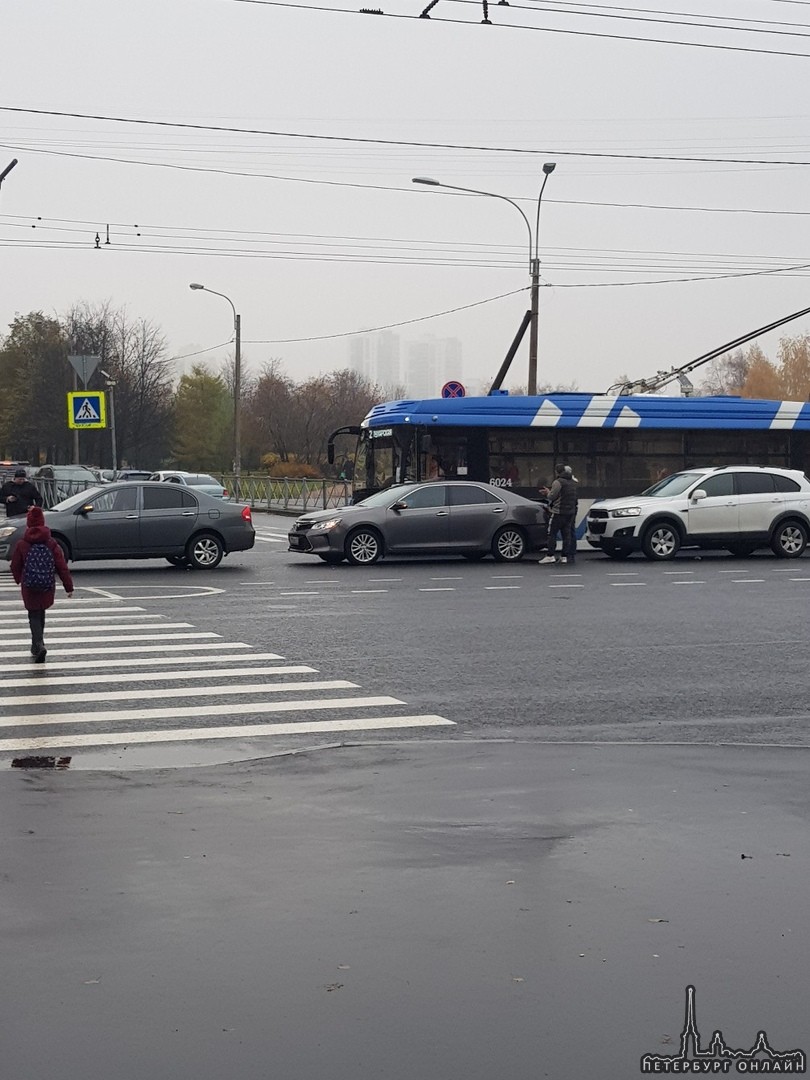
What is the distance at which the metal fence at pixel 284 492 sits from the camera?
51.0 meters

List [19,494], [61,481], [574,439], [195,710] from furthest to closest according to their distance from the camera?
1. [61,481]
2. [574,439]
3. [19,494]
4. [195,710]

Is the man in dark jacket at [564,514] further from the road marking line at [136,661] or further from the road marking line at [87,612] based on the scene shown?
the road marking line at [136,661]

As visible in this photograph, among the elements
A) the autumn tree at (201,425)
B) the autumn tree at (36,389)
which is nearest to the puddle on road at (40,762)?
the autumn tree at (36,389)

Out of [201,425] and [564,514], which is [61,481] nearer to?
[564,514]

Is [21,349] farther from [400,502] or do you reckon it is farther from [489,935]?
[489,935]

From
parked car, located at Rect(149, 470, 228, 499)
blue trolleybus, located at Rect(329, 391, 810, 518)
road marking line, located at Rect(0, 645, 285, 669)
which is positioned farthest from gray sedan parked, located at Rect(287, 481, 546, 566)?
parked car, located at Rect(149, 470, 228, 499)

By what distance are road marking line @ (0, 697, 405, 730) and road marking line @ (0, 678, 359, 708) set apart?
0.50 meters

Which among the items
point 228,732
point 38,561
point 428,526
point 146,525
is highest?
point 38,561

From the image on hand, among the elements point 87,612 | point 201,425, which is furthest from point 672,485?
point 201,425

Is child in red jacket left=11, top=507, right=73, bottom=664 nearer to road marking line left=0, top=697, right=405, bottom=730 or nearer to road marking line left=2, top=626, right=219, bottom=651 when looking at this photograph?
road marking line left=2, top=626, right=219, bottom=651

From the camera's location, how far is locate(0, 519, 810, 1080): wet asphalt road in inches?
177

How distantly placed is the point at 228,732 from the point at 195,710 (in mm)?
963

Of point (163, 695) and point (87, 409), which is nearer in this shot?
point (163, 695)

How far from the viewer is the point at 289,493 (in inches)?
2178
